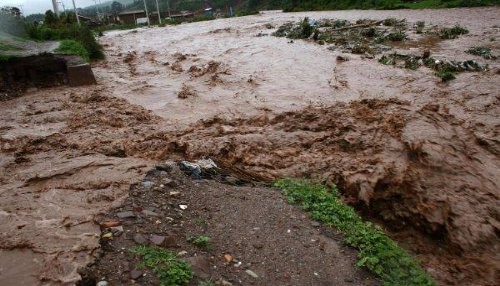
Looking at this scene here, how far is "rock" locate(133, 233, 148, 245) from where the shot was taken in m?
3.01

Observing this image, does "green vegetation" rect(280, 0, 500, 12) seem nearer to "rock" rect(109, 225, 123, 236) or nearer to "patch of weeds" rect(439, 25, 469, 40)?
"patch of weeds" rect(439, 25, 469, 40)

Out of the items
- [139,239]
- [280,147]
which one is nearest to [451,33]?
[280,147]

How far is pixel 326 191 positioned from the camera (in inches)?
168

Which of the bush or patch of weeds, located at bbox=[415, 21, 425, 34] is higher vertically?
the bush

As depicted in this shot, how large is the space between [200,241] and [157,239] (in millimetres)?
334

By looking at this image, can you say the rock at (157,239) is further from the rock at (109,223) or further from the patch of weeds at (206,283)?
the patch of weeds at (206,283)

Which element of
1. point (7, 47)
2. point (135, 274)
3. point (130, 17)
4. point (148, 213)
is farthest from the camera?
point (130, 17)

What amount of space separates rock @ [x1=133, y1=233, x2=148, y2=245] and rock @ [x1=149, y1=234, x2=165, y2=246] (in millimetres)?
50

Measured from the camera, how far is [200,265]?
2883mm

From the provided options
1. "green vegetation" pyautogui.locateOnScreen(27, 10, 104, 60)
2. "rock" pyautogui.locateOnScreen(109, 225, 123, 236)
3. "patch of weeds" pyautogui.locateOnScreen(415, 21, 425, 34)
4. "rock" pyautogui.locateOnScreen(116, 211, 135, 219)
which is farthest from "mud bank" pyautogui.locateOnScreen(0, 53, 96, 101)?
"patch of weeds" pyautogui.locateOnScreen(415, 21, 425, 34)

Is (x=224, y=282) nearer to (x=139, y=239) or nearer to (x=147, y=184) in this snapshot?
(x=139, y=239)

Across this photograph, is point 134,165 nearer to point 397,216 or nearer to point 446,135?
point 397,216

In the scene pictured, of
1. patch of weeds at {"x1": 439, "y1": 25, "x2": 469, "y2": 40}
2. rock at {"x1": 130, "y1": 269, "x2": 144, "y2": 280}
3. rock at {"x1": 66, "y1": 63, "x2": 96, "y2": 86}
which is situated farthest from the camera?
patch of weeds at {"x1": 439, "y1": 25, "x2": 469, "y2": 40}

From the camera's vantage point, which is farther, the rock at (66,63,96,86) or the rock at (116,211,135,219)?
the rock at (66,63,96,86)
